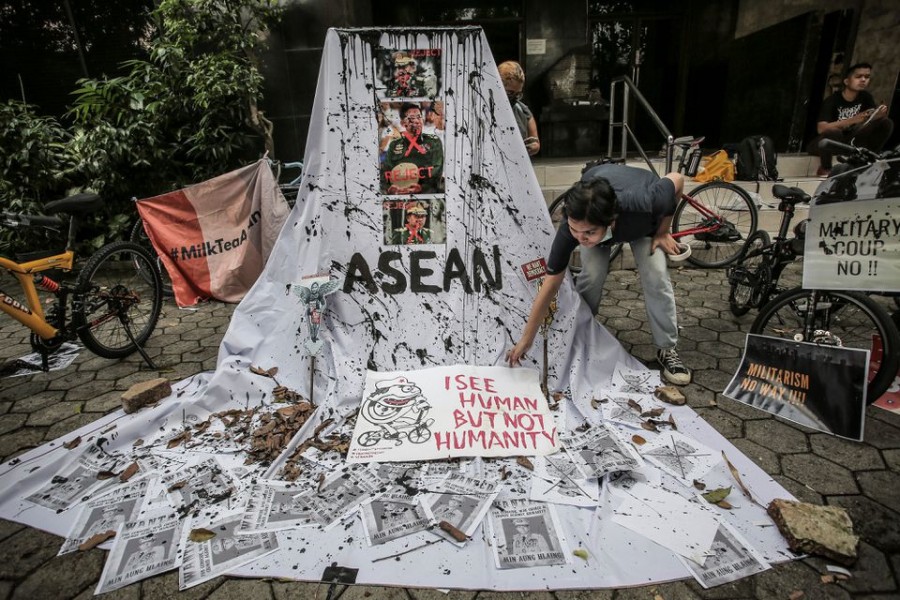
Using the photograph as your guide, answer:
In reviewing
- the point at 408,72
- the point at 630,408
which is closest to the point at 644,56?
the point at 408,72

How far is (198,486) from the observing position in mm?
2055

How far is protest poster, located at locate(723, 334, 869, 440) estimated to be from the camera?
2.29 m

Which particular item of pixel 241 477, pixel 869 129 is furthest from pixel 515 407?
pixel 869 129

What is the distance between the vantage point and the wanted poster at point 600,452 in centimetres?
208

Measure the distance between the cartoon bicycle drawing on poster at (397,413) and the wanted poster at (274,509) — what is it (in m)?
0.41

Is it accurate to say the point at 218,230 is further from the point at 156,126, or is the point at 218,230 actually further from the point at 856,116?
the point at 856,116

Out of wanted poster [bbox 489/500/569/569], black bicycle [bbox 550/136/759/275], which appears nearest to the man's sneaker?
wanted poster [bbox 489/500/569/569]

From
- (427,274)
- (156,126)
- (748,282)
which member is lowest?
(748,282)

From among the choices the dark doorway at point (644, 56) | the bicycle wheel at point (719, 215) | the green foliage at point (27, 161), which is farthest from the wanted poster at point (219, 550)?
the dark doorway at point (644, 56)

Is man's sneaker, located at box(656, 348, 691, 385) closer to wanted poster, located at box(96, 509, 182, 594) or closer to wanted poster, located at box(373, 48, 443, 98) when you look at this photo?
wanted poster, located at box(373, 48, 443, 98)

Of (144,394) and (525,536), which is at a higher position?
(144,394)

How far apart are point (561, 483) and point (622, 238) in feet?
4.93

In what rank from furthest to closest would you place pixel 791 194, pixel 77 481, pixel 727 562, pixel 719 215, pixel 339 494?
pixel 719 215 < pixel 791 194 < pixel 77 481 < pixel 339 494 < pixel 727 562

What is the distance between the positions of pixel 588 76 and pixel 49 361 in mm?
8547
